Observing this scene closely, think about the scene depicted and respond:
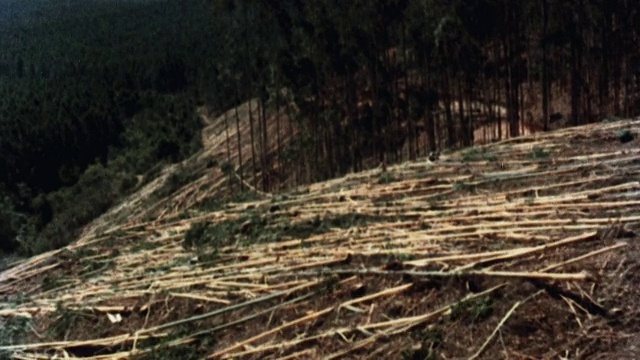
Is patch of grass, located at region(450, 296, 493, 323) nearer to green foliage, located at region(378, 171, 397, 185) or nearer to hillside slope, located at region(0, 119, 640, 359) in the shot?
hillside slope, located at region(0, 119, 640, 359)

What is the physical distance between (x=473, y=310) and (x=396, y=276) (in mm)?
884

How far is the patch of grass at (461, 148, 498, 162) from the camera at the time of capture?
9984mm

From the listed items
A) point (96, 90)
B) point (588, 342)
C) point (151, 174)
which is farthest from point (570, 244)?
point (96, 90)

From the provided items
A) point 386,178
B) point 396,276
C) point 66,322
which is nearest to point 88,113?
point 386,178

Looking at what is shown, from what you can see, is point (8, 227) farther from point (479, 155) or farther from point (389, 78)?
point (479, 155)

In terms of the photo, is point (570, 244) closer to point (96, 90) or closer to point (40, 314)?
point (40, 314)

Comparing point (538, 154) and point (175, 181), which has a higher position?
point (175, 181)

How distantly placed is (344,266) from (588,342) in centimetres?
240

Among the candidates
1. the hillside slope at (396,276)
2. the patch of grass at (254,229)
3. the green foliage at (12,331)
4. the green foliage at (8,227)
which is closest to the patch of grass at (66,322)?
the hillside slope at (396,276)

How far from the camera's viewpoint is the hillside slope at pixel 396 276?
542cm

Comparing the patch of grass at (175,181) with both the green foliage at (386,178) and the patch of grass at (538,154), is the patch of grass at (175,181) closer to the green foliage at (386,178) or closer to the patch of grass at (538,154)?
the green foliage at (386,178)

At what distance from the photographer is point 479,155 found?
1056cm

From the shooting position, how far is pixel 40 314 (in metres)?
8.67

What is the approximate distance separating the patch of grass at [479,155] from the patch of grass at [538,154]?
44 cm
